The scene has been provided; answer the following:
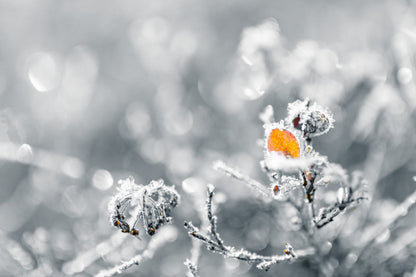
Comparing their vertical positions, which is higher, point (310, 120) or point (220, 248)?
point (310, 120)

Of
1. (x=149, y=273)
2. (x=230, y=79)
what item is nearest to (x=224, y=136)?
(x=230, y=79)

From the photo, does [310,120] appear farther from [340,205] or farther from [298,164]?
[340,205]

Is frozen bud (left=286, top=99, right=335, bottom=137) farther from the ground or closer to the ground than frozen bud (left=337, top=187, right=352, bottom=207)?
farther from the ground

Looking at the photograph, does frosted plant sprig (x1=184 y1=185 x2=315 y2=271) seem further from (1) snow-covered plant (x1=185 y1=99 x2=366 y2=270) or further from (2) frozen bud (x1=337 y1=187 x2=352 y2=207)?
(2) frozen bud (x1=337 y1=187 x2=352 y2=207)

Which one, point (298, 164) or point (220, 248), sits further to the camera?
point (220, 248)

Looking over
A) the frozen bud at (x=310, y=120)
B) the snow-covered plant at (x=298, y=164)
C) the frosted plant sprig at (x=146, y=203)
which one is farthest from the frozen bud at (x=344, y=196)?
the frosted plant sprig at (x=146, y=203)

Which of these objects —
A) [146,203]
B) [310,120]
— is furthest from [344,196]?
[146,203]

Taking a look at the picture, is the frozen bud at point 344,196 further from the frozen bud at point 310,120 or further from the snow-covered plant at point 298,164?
the frozen bud at point 310,120

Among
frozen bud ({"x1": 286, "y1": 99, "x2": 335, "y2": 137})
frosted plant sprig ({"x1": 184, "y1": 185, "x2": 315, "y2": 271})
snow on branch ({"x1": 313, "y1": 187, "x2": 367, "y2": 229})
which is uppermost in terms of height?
frozen bud ({"x1": 286, "y1": 99, "x2": 335, "y2": 137})

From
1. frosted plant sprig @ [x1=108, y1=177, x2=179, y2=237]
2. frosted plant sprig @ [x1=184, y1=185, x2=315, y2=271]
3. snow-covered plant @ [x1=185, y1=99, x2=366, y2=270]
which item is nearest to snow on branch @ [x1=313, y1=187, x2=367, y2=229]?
snow-covered plant @ [x1=185, y1=99, x2=366, y2=270]
